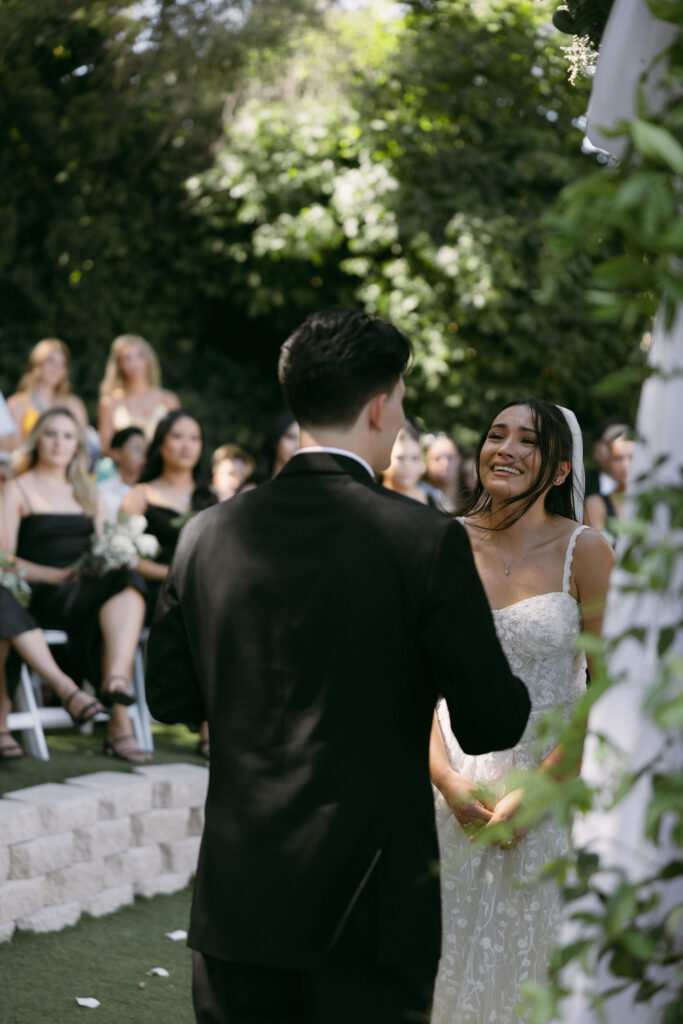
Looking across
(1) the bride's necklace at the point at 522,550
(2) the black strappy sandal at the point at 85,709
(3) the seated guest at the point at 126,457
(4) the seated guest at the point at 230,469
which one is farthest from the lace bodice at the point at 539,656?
(3) the seated guest at the point at 126,457

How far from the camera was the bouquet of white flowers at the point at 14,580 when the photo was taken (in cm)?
588

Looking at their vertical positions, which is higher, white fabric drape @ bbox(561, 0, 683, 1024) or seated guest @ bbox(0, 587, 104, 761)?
white fabric drape @ bbox(561, 0, 683, 1024)

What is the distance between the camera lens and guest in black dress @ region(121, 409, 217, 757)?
6969mm

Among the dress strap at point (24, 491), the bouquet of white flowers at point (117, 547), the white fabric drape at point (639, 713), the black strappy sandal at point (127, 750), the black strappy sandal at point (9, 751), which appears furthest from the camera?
the dress strap at point (24, 491)

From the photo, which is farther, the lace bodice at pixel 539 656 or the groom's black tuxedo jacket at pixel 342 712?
the lace bodice at pixel 539 656

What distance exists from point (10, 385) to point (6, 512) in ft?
16.0

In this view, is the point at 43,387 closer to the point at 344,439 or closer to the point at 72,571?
the point at 72,571

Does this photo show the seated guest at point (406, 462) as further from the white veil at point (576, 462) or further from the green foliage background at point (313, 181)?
the green foliage background at point (313, 181)

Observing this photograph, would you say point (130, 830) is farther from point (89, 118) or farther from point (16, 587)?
point (89, 118)

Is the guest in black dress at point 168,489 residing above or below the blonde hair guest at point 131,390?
above

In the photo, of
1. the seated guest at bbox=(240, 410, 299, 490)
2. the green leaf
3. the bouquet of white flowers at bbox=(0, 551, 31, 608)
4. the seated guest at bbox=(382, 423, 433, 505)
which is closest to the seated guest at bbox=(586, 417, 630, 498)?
the seated guest at bbox=(382, 423, 433, 505)

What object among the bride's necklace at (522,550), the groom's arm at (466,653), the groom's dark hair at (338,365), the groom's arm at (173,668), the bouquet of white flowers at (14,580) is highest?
the groom's dark hair at (338,365)

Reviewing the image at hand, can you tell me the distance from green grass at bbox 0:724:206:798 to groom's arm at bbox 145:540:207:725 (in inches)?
125

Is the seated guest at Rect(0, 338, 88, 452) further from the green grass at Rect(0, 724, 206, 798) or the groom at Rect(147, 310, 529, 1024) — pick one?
the groom at Rect(147, 310, 529, 1024)
